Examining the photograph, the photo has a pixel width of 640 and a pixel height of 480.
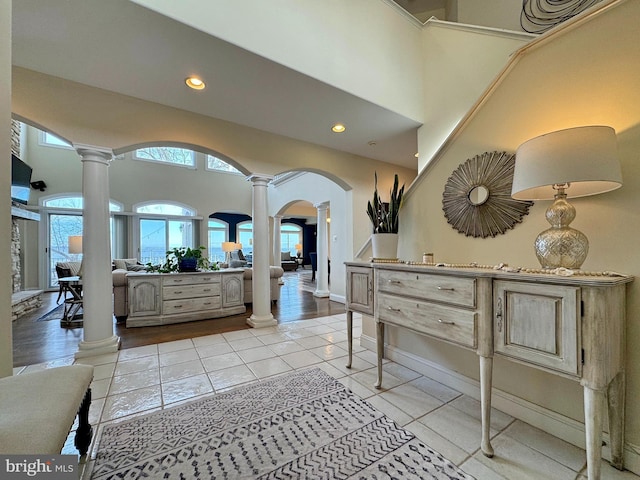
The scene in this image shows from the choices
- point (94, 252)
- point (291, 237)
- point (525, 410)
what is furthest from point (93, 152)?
point (291, 237)

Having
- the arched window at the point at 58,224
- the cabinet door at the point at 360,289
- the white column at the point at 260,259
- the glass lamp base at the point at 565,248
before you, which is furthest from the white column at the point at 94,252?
the arched window at the point at 58,224

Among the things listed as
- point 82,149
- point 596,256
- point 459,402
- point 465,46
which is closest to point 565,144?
point 596,256

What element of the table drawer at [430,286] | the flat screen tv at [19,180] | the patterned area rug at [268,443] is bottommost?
the patterned area rug at [268,443]

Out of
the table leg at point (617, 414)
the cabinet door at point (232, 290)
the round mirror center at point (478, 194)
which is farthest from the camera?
the cabinet door at point (232, 290)

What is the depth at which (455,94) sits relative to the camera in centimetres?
302

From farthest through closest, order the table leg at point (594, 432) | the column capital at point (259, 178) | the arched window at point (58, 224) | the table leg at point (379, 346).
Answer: the arched window at point (58, 224) → the column capital at point (259, 178) → the table leg at point (379, 346) → the table leg at point (594, 432)

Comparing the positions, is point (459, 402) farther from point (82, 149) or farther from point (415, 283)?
point (82, 149)

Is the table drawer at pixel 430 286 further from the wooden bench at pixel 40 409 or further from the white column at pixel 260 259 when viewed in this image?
the white column at pixel 260 259

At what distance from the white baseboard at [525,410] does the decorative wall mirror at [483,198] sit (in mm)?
1152

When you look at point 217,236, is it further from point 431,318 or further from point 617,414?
point 617,414

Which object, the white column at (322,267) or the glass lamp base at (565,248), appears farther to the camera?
the white column at (322,267)

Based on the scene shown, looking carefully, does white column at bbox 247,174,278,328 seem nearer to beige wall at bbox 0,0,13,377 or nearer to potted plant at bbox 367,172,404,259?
potted plant at bbox 367,172,404,259

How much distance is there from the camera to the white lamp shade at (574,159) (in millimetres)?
1193

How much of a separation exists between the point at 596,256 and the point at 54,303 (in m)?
8.48
